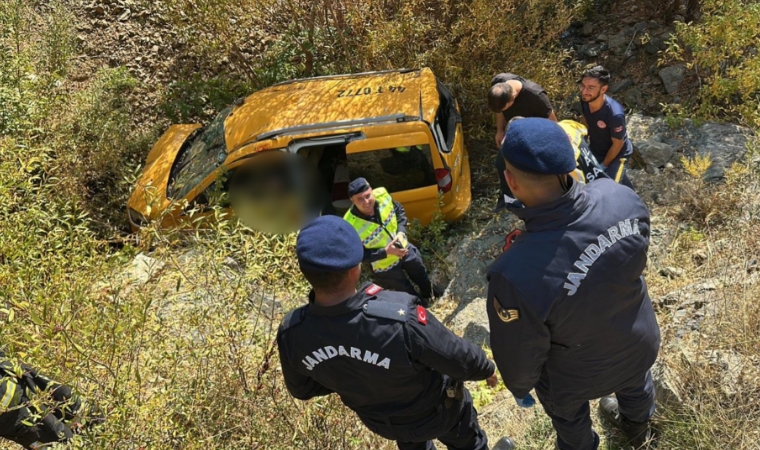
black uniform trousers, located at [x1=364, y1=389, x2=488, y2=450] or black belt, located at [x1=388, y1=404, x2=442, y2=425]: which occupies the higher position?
black belt, located at [x1=388, y1=404, x2=442, y2=425]

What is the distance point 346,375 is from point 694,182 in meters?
4.01

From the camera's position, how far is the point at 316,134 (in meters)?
5.20

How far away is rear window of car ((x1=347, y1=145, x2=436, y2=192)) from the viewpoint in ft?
17.1

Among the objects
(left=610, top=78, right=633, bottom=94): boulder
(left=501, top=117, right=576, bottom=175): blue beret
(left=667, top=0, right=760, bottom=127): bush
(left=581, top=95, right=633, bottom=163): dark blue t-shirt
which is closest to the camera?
(left=501, top=117, right=576, bottom=175): blue beret

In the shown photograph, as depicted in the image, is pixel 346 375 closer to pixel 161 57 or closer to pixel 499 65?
pixel 499 65

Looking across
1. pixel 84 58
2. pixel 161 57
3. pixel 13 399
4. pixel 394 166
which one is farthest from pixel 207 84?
pixel 13 399

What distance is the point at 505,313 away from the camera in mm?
2004

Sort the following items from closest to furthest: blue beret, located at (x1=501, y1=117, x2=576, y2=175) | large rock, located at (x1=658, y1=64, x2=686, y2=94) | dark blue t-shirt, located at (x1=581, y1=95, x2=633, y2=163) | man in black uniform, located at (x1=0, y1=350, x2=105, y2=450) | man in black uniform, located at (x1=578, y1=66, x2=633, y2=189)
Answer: blue beret, located at (x1=501, y1=117, x2=576, y2=175), man in black uniform, located at (x1=0, y1=350, x2=105, y2=450), man in black uniform, located at (x1=578, y1=66, x2=633, y2=189), dark blue t-shirt, located at (x1=581, y1=95, x2=633, y2=163), large rock, located at (x1=658, y1=64, x2=686, y2=94)

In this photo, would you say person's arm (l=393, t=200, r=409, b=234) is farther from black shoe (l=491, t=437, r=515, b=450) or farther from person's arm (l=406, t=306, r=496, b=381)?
person's arm (l=406, t=306, r=496, b=381)

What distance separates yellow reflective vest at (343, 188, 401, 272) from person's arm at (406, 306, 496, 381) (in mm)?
2049

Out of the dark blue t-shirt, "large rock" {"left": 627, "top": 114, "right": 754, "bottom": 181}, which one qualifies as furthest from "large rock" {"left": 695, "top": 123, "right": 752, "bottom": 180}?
the dark blue t-shirt

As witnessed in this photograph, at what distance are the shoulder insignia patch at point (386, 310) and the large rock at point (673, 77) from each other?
6120 mm

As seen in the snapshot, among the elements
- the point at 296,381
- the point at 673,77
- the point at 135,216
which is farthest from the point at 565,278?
the point at 673,77

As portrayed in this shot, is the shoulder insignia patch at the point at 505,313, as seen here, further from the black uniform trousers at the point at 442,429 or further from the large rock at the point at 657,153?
the large rock at the point at 657,153
